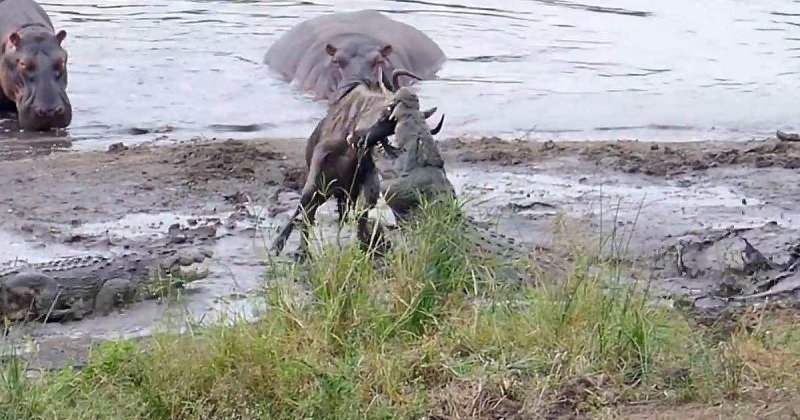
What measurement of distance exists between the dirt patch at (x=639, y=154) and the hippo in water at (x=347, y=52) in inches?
75.4

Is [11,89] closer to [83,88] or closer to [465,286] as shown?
[83,88]

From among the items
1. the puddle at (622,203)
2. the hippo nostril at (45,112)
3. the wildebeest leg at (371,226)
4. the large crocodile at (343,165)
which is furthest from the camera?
the hippo nostril at (45,112)

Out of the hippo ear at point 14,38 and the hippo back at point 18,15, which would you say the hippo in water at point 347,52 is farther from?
the hippo ear at point 14,38

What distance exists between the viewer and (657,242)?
19.6ft

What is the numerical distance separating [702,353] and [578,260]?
1.94ft

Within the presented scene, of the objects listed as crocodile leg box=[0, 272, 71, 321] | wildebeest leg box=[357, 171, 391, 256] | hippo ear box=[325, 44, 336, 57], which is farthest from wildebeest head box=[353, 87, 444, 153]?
hippo ear box=[325, 44, 336, 57]

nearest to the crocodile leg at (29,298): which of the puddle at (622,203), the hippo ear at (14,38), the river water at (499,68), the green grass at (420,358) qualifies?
the green grass at (420,358)

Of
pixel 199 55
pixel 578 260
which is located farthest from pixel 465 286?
pixel 199 55

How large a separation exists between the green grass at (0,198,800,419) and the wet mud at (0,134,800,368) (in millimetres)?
328

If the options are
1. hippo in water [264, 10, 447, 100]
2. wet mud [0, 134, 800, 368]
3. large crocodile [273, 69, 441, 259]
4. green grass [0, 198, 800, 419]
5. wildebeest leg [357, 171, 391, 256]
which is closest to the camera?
green grass [0, 198, 800, 419]

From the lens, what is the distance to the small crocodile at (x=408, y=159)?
5.01 metres

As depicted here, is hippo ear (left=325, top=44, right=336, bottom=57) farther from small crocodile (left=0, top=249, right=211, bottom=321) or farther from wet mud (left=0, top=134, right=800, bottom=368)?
small crocodile (left=0, top=249, right=211, bottom=321)

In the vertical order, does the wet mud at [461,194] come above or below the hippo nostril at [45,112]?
above

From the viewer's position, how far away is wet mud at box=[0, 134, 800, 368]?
499cm
